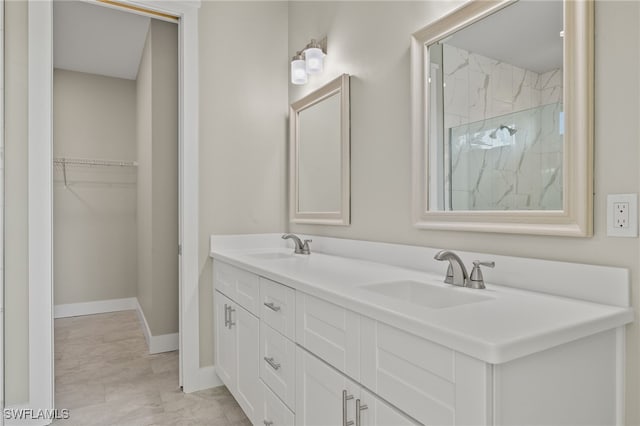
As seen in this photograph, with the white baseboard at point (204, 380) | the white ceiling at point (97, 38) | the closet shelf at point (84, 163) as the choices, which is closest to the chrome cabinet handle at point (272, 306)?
the white baseboard at point (204, 380)

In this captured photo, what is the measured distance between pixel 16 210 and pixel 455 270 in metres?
2.07

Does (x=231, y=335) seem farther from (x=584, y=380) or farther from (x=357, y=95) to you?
(x=584, y=380)

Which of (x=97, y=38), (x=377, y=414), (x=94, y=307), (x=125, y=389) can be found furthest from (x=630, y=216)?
(x=94, y=307)

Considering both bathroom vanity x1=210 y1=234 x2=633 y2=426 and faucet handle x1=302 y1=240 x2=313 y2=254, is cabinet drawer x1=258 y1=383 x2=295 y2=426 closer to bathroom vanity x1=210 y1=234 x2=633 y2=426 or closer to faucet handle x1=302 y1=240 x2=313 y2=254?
bathroom vanity x1=210 y1=234 x2=633 y2=426

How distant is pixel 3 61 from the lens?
6.28 ft

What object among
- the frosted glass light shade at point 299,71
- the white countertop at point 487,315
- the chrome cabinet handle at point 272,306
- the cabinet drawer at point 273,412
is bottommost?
the cabinet drawer at point 273,412

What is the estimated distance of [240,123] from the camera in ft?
8.37

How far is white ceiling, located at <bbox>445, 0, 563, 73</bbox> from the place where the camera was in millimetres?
1182

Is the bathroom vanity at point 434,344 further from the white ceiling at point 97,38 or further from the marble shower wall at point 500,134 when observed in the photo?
the white ceiling at point 97,38

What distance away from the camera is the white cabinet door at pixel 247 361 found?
1758 mm

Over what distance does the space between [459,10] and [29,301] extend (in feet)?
7.70

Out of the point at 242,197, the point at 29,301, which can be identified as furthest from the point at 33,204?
the point at 242,197

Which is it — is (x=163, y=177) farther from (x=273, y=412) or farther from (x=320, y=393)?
(x=320, y=393)

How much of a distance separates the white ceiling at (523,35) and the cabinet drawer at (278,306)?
109 centimetres
